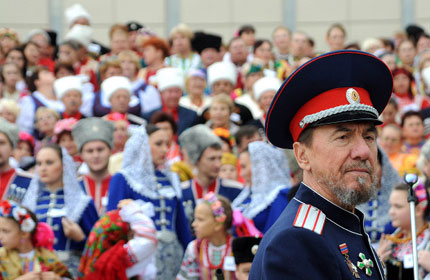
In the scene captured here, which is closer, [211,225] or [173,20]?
[211,225]

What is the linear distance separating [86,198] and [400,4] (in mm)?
11236


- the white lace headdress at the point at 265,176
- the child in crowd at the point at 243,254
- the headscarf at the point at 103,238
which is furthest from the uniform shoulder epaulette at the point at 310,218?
the white lace headdress at the point at 265,176

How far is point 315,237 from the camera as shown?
2832mm

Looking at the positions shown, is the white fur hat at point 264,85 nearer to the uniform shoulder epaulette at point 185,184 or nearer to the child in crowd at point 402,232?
the uniform shoulder epaulette at point 185,184

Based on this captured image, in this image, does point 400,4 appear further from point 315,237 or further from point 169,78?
point 315,237

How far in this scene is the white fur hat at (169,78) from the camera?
11062 millimetres

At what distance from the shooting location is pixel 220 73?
1162cm

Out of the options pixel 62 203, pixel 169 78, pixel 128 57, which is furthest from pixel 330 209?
pixel 128 57

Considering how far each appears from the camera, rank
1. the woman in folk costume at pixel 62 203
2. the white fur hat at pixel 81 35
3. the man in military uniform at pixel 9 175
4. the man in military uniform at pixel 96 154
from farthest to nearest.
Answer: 1. the white fur hat at pixel 81 35
2. the man in military uniform at pixel 96 154
3. the man in military uniform at pixel 9 175
4. the woman in folk costume at pixel 62 203

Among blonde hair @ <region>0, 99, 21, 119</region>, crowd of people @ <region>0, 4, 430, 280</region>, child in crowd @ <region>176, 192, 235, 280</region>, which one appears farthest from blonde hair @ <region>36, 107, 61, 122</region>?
child in crowd @ <region>176, 192, 235, 280</region>

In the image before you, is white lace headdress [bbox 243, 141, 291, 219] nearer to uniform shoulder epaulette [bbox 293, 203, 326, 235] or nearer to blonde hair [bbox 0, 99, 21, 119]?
blonde hair [bbox 0, 99, 21, 119]

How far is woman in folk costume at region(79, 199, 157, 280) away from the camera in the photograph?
20.7ft

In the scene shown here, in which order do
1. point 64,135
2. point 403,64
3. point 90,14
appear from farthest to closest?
1. point 90,14
2. point 403,64
3. point 64,135

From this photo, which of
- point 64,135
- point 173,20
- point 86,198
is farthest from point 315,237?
point 173,20
